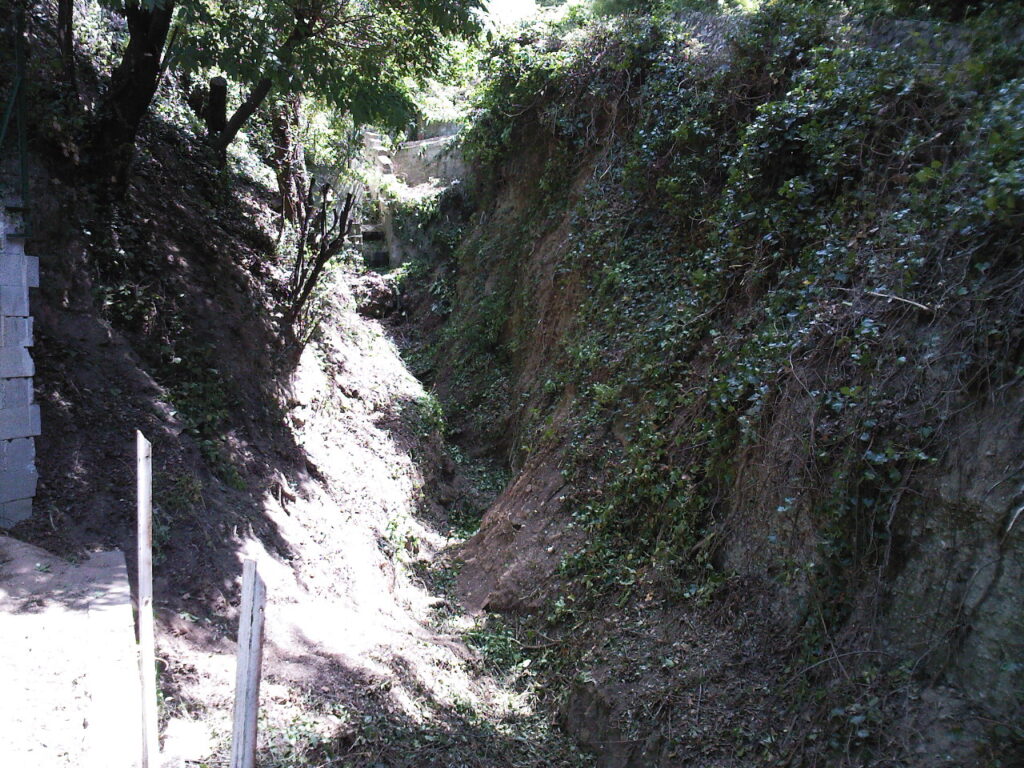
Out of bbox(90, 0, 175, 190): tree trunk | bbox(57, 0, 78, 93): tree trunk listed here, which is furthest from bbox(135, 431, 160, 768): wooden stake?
bbox(57, 0, 78, 93): tree trunk

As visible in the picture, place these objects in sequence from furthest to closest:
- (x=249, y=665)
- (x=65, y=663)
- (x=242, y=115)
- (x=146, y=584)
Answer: (x=242, y=115) → (x=65, y=663) → (x=146, y=584) → (x=249, y=665)

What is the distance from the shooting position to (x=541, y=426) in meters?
9.27

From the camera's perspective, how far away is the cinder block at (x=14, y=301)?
5.31m

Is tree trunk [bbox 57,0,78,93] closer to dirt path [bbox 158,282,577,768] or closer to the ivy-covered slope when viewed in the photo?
dirt path [bbox 158,282,577,768]

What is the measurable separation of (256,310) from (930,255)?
7.25m

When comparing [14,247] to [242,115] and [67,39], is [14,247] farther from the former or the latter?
[242,115]

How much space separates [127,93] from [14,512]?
464 cm

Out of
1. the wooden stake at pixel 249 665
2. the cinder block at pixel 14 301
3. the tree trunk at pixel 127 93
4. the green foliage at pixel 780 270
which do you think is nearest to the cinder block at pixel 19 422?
the cinder block at pixel 14 301

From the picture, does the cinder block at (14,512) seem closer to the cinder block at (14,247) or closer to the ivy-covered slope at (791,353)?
the cinder block at (14,247)

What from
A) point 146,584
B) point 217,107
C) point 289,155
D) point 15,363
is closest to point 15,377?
point 15,363

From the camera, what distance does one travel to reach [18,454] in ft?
17.1

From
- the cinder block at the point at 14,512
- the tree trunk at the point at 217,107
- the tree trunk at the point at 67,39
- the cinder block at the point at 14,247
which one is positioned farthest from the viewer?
the tree trunk at the point at 217,107

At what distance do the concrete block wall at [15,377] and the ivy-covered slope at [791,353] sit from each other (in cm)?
440

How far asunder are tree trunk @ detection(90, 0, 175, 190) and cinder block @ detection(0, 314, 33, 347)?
2483mm
